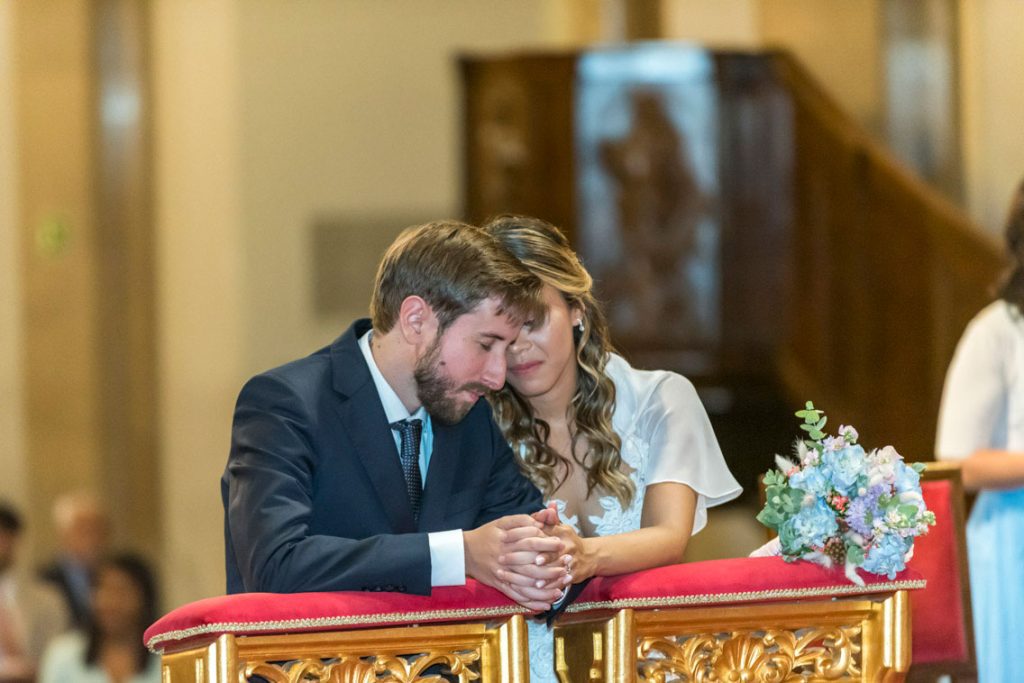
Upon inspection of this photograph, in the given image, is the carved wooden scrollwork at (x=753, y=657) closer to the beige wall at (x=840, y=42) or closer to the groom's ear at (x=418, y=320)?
the groom's ear at (x=418, y=320)

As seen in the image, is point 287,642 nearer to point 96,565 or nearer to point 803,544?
point 803,544

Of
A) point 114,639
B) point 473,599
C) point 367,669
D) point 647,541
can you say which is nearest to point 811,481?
point 647,541

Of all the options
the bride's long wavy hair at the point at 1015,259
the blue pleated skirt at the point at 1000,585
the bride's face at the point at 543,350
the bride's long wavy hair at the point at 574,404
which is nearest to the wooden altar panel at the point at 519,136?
the bride's long wavy hair at the point at 1015,259

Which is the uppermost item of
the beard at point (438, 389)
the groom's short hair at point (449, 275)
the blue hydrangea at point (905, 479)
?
the groom's short hair at point (449, 275)

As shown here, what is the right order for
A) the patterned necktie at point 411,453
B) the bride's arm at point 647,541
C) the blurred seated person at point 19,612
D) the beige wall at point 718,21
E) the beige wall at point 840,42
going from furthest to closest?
the beige wall at point 718,21, the beige wall at point 840,42, the blurred seated person at point 19,612, the patterned necktie at point 411,453, the bride's arm at point 647,541

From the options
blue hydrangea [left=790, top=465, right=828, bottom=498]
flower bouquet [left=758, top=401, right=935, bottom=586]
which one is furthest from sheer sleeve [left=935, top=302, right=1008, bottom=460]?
blue hydrangea [left=790, top=465, right=828, bottom=498]

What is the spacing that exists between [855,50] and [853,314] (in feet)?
7.84

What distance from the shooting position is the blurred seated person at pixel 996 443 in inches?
168

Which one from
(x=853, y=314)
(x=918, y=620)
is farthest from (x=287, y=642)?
(x=853, y=314)

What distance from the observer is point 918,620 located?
3.92 meters

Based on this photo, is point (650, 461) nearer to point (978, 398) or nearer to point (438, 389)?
point (438, 389)

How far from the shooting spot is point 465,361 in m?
3.24

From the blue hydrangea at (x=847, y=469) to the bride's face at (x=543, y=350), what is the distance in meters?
0.78

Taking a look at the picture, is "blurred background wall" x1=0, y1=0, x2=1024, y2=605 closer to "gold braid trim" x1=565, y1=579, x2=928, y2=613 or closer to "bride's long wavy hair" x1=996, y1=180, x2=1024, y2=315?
"bride's long wavy hair" x1=996, y1=180, x2=1024, y2=315
